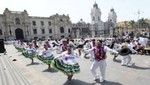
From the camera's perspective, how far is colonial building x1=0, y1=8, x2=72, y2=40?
53.7 meters

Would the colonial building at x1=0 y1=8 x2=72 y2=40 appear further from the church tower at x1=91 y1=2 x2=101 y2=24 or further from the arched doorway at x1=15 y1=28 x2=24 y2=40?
the church tower at x1=91 y1=2 x2=101 y2=24

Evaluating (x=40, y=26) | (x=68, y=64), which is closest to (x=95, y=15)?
(x=40, y=26)

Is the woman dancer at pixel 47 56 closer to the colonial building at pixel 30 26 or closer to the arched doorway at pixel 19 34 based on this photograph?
the colonial building at pixel 30 26

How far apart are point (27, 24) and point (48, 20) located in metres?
8.96

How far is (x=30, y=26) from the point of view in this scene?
58844 mm

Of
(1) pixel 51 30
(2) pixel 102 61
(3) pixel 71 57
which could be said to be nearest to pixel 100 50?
(2) pixel 102 61

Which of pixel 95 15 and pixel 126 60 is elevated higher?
pixel 95 15

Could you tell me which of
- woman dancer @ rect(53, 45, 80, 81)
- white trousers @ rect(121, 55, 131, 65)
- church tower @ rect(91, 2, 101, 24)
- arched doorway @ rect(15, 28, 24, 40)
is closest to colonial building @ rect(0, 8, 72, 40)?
arched doorway @ rect(15, 28, 24, 40)

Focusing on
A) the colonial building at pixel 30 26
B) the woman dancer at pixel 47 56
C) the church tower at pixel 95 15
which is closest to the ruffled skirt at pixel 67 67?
the woman dancer at pixel 47 56

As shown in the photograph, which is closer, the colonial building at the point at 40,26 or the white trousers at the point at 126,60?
the white trousers at the point at 126,60

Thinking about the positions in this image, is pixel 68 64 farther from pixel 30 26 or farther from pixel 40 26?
pixel 40 26

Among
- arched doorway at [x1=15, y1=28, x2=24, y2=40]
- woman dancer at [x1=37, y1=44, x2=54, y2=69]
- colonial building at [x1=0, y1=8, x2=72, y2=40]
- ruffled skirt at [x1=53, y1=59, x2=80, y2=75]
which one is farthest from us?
arched doorway at [x1=15, y1=28, x2=24, y2=40]

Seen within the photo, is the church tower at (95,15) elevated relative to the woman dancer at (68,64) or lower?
elevated

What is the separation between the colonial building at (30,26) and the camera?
53688 millimetres
